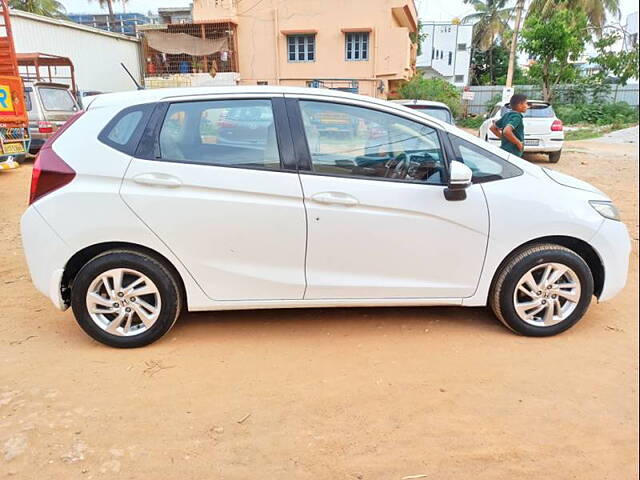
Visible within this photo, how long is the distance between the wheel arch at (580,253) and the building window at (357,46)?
2081 cm

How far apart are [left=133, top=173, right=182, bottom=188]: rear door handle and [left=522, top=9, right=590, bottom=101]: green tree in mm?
22221

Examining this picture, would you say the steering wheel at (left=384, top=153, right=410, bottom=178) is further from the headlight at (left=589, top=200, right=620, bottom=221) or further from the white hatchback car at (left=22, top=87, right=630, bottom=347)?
the headlight at (left=589, top=200, right=620, bottom=221)

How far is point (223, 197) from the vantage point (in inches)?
121

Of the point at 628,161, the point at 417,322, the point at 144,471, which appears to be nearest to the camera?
the point at 144,471

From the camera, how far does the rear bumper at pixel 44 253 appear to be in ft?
10.2

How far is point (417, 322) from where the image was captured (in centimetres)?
365

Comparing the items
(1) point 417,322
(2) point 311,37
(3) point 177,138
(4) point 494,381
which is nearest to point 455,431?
(4) point 494,381

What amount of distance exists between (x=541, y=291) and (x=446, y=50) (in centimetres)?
4938

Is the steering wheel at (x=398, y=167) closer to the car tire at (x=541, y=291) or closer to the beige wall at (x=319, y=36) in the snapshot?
the car tire at (x=541, y=291)

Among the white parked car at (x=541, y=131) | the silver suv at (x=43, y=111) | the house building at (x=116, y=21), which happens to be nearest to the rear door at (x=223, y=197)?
the silver suv at (x=43, y=111)

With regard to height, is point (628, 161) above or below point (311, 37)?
below

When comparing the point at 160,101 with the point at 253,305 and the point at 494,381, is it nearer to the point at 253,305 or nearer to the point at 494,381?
the point at 253,305

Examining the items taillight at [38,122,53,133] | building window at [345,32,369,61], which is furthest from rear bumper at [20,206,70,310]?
building window at [345,32,369,61]

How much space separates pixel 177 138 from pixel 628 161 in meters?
12.6
